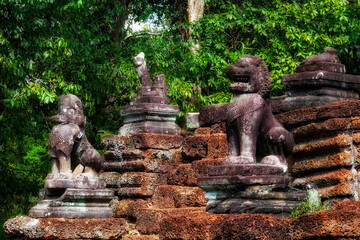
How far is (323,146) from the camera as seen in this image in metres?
6.44

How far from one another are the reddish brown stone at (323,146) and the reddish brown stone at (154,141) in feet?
8.22

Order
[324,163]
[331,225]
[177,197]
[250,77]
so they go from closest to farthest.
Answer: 1. [331,225]
2. [250,77]
3. [324,163]
4. [177,197]

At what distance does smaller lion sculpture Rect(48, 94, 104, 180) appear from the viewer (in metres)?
7.98

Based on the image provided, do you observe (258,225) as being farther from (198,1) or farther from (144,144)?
(198,1)

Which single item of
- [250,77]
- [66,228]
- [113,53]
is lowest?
[66,228]

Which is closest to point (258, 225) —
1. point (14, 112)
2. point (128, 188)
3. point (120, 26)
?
point (128, 188)

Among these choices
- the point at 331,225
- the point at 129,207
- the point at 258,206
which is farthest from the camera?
the point at 129,207

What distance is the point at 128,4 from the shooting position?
17.0m

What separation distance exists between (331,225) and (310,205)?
0.97 meters

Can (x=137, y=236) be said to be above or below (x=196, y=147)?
below

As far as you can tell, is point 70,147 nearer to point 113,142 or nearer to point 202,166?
point 113,142

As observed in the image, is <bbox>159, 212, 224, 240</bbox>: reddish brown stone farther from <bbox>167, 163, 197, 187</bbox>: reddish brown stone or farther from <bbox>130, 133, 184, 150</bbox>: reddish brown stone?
<bbox>130, 133, 184, 150</bbox>: reddish brown stone

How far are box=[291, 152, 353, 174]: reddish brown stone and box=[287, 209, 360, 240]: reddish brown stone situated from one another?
4.37 ft

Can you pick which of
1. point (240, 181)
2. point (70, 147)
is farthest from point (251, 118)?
point (70, 147)
